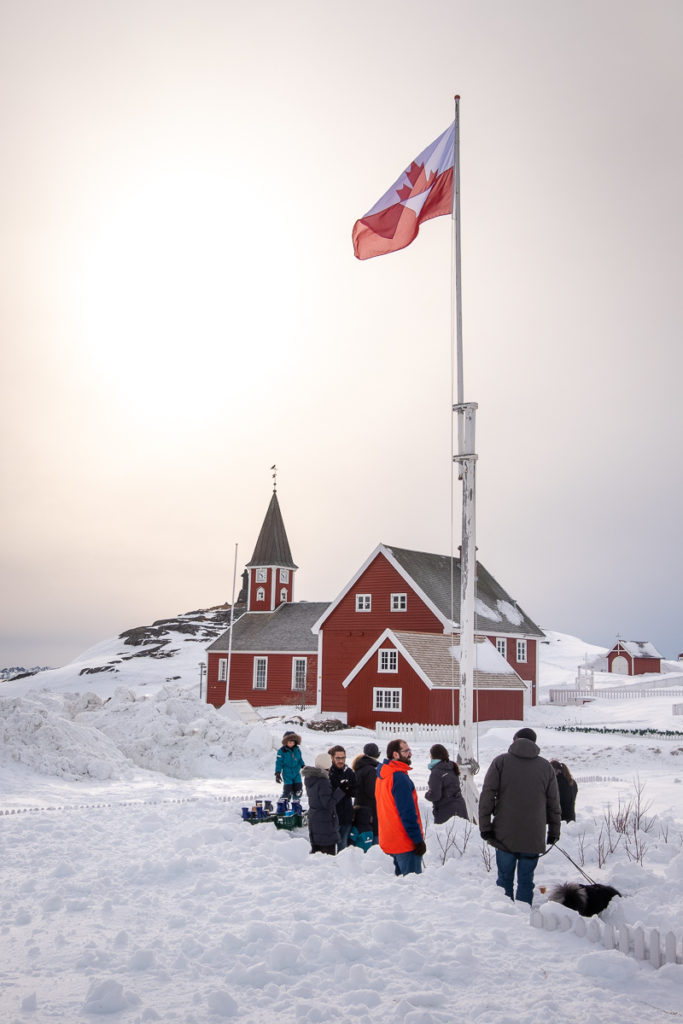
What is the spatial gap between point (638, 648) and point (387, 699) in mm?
47762

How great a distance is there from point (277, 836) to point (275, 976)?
5.96 metres

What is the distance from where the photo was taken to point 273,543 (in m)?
57.0

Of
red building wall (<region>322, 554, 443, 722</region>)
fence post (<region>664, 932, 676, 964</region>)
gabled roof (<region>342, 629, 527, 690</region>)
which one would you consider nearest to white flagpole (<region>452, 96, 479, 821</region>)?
fence post (<region>664, 932, 676, 964</region>)

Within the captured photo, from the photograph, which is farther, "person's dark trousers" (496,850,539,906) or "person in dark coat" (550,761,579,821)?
"person in dark coat" (550,761,579,821)

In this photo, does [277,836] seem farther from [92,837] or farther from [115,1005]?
[115,1005]

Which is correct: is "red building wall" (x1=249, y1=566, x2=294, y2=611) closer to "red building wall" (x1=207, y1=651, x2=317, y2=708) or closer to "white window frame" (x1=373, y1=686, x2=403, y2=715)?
"red building wall" (x1=207, y1=651, x2=317, y2=708)

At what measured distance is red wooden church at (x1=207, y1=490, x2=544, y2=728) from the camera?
35.5 meters

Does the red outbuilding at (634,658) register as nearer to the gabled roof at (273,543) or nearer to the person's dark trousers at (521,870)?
the gabled roof at (273,543)

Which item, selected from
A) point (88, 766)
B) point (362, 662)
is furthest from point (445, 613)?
point (88, 766)

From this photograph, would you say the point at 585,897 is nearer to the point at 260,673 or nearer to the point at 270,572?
the point at 260,673

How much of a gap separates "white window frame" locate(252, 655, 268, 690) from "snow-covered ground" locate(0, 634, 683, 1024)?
32.1 metres

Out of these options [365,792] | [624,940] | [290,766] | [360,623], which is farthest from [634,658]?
[624,940]

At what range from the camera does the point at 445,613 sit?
39562 mm

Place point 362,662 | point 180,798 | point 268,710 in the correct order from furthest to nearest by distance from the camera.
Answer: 1. point 268,710
2. point 362,662
3. point 180,798
